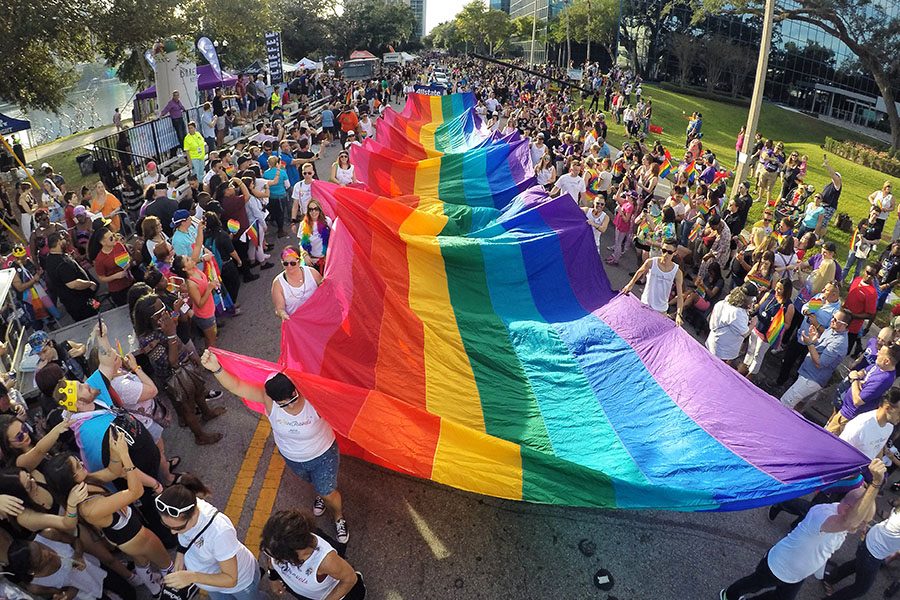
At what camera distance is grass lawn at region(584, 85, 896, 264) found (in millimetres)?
15420

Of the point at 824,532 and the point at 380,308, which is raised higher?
the point at 380,308

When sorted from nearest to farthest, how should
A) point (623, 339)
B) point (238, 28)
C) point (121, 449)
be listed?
point (121, 449) → point (623, 339) → point (238, 28)

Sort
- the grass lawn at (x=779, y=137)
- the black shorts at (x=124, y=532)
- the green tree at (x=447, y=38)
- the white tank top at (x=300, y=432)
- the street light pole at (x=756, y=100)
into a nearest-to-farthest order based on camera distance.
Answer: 1. the black shorts at (x=124, y=532)
2. the white tank top at (x=300, y=432)
3. the street light pole at (x=756, y=100)
4. the grass lawn at (x=779, y=137)
5. the green tree at (x=447, y=38)

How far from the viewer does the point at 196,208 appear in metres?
8.41

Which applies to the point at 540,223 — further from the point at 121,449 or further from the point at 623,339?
the point at 121,449

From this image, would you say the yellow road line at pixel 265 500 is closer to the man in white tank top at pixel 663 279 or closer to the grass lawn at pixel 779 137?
the man in white tank top at pixel 663 279

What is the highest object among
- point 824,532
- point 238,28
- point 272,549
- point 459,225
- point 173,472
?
point 238,28

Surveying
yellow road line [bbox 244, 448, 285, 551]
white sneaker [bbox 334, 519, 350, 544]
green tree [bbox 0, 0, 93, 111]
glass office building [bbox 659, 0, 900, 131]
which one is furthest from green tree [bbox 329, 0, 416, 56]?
white sneaker [bbox 334, 519, 350, 544]

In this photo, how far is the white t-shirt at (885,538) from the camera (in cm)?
371

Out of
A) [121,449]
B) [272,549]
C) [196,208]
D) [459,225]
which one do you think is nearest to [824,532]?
[272,549]

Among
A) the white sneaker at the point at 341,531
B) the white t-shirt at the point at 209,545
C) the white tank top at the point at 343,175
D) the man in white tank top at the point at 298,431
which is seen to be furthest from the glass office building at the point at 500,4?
the white t-shirt at the point at 209,545

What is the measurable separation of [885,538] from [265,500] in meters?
4.91

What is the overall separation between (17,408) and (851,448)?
21.8 ft

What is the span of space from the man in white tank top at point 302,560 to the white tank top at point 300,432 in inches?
37.2
